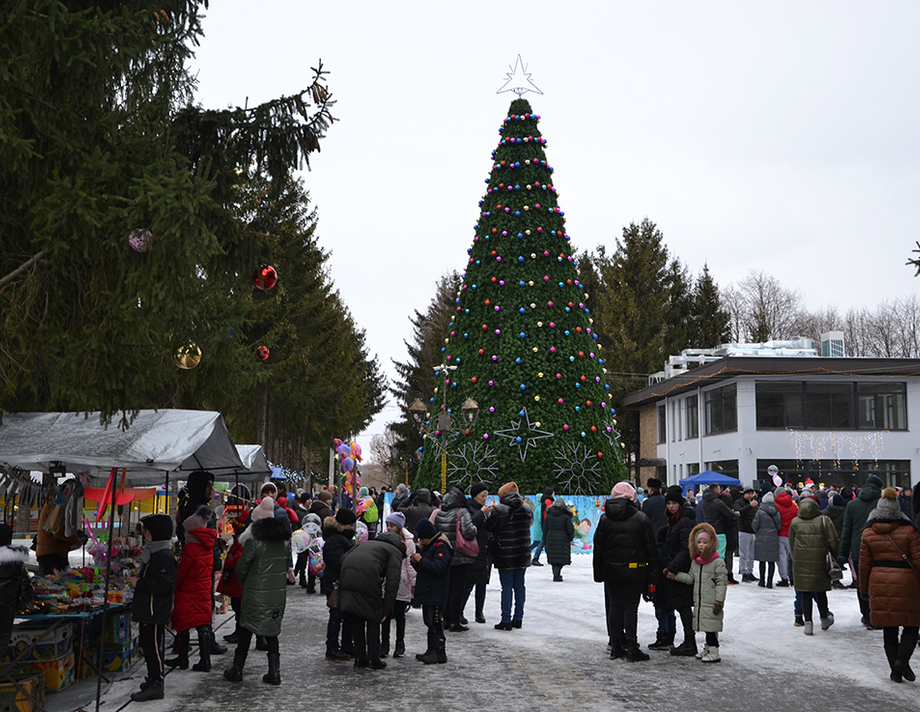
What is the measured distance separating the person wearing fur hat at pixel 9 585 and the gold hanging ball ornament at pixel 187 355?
3.54 meters

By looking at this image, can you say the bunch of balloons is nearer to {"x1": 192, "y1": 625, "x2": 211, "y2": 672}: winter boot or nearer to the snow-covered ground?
the snow-covered ground

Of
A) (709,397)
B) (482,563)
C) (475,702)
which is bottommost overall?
(475,702)

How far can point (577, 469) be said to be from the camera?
26.5 m

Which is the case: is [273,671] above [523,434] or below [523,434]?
below

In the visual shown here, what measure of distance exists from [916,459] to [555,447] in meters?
20.1

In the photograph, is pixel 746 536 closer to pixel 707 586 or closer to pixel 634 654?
pixel 707 586

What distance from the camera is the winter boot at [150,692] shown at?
830cm

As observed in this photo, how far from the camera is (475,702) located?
8.25 metres

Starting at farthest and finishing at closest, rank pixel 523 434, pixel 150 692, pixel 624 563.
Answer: pixel 523 434
pixel 624 563
pixel 150 692

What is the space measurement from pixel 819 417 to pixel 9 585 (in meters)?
36.5

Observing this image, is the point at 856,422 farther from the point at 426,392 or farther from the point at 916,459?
the point at 426,392

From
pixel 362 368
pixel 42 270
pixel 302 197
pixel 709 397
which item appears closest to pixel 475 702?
pixel 42 270

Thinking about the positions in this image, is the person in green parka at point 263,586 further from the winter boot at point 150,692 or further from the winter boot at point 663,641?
the winter boot at point 663,641

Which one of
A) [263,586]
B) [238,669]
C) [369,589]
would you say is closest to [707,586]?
[369,589]
